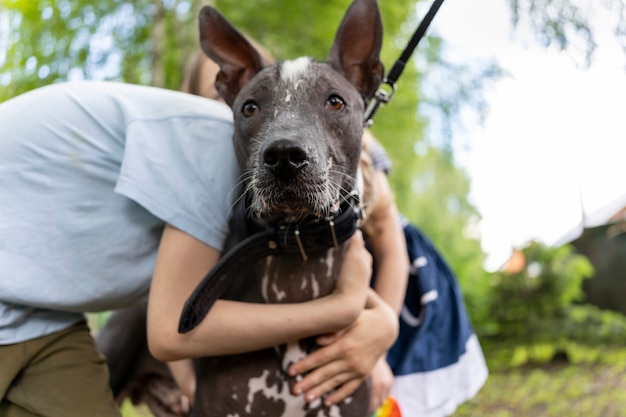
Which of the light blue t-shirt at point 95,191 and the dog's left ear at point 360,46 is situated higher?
the dog's left ear at point 360,46

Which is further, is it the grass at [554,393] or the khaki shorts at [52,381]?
the grass at [554,393]

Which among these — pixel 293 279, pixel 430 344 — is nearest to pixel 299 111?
pixel 293 279

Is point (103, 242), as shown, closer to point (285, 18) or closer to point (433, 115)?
point (433, 115)

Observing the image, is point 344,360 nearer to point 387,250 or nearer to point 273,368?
point 273,368

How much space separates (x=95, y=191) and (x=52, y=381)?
2.02ft

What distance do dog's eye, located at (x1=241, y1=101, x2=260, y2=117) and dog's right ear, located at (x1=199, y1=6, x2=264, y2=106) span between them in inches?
9.5

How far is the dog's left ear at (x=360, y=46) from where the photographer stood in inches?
81.4

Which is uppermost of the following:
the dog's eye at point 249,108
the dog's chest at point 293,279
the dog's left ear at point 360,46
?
the dog's left ear at point 360,46

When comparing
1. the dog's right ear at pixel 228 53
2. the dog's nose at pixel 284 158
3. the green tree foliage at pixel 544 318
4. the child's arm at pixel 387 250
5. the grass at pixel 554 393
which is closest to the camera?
the dog's nose at pixel 284 158

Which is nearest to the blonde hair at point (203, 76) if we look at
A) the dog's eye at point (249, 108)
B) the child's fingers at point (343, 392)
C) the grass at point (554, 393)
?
the dog's eye at point (249, 108)

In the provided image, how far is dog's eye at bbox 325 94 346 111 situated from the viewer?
74.2 inches

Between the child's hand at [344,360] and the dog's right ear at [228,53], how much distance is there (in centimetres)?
84

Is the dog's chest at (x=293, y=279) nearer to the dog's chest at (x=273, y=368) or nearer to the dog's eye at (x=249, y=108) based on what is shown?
the dog's chest at (x=273, y=368)

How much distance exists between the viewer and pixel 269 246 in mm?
1926
